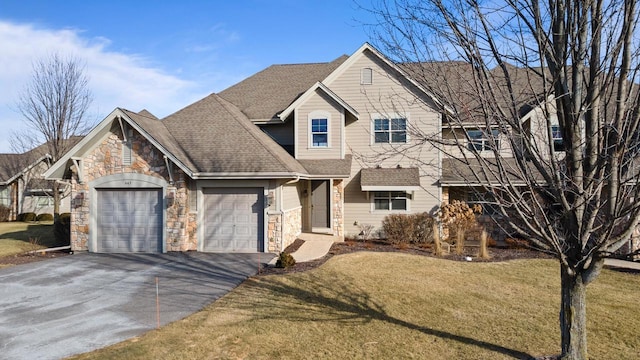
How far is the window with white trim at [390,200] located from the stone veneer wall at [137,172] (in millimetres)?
7736

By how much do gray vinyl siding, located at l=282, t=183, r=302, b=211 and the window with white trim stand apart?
3338 millimetres

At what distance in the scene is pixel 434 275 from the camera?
10.7 metres

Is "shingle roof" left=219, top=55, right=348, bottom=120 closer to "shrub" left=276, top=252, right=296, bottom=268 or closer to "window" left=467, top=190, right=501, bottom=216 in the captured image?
"shrub" left=276, top=252, right=296, bottom=268

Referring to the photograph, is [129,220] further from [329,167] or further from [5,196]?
[5,196]

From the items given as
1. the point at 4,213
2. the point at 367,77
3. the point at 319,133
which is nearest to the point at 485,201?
the point at 319,133

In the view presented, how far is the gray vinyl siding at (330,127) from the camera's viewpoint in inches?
650

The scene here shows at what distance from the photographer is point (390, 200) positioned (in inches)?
669

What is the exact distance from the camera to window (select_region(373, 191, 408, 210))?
16.9 m

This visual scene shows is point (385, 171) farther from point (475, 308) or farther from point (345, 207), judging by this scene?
point (475, 308)

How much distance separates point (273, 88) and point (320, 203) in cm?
691

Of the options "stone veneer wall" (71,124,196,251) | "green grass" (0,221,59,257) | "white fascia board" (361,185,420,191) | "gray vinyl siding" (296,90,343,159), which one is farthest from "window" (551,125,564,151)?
"green grass" (0,221,59,257)

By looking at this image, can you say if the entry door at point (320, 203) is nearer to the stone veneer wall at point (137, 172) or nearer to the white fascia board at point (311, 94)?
the white fascia board at point (311, 94)

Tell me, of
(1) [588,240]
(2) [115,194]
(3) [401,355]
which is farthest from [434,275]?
(2) [115,194]

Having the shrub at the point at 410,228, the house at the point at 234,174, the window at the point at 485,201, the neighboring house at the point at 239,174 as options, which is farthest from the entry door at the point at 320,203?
the window at the point at 485,201
